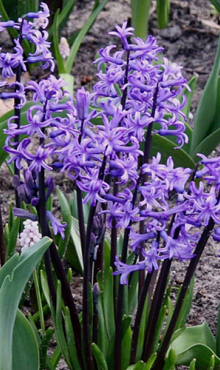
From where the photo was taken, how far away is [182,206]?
1.09m

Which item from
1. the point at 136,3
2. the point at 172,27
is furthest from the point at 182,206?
the point at 172,27

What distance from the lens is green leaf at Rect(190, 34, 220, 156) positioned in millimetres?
2289

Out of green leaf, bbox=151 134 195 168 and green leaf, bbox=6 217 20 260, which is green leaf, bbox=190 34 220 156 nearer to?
green leaf, bbox=151 134 195 168

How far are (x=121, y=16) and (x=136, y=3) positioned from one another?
0.54 metres

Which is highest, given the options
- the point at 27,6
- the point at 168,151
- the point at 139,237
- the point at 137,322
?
the point at 139,237

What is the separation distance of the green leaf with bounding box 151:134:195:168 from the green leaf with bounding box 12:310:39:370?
0.99 meters

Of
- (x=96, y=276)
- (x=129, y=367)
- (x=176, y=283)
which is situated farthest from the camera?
(x=176, y=283)

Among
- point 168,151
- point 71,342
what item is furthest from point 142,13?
point 71,342

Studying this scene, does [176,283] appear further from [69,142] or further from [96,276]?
[69,142]

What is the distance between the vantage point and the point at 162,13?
11.1 ft

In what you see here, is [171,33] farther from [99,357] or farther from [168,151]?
[99,357]

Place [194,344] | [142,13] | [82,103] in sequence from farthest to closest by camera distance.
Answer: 1. [142,13]
2. [194,344]
3. [82,103]

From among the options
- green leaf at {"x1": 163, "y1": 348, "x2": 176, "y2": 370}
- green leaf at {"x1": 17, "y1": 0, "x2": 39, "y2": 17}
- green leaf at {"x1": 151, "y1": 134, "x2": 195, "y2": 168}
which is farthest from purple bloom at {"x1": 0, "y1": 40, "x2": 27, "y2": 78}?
green leaf at {"x1": 17, "y1": 0, "x2": 39, "y2": 17}

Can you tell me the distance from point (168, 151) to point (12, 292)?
1.17m
